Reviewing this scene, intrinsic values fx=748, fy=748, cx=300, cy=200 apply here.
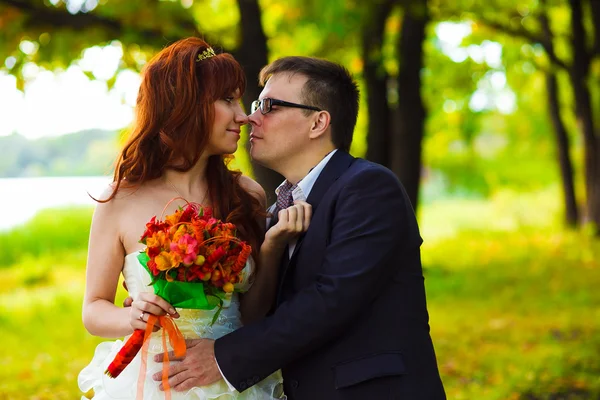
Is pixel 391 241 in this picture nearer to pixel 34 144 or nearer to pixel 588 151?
pixel 34 144

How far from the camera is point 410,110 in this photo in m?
11.8

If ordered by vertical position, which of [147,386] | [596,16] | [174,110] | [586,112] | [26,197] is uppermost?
[596,16]

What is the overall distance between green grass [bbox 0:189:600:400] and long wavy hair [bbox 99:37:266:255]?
4779 millimetres

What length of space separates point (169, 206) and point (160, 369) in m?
0.76

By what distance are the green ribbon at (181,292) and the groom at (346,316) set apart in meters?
0.30

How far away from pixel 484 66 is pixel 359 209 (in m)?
15.7

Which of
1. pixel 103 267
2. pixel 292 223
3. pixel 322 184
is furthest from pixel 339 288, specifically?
pixel 103 267

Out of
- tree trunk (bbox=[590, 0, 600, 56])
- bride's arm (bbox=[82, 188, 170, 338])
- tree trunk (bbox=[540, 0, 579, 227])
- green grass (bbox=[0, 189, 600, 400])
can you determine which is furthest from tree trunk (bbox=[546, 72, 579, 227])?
bride's arm (bbox=[82, 188, 170, 338])

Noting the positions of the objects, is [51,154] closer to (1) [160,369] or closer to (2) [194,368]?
(1) [160,369]

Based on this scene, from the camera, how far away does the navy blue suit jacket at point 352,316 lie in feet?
9.83

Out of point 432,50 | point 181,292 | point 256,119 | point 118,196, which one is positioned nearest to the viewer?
point 181,292

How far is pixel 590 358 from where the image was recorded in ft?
27.1

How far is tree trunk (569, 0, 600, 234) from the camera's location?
17.0 m

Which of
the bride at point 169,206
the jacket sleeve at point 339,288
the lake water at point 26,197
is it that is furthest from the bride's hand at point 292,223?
the lake water at point 26,197
